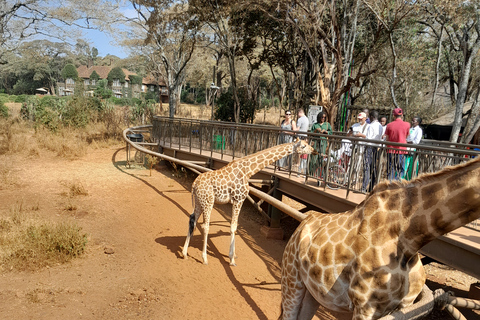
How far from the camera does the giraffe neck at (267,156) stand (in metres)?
6.60

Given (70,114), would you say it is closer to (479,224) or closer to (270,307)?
(270,307)

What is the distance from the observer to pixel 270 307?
5.96 meters

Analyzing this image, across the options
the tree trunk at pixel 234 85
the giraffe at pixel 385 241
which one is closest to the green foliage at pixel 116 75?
the tree trunk at pixel 234 85

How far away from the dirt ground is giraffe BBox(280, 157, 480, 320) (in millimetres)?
3348

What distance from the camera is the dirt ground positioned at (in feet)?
17.8

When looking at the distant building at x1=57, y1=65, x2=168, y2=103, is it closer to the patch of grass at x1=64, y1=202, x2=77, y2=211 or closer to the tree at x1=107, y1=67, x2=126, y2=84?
the tree at x1=107, y1=67, x2=126, y2=84

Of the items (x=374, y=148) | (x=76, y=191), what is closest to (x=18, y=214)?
(x=76, y=191)

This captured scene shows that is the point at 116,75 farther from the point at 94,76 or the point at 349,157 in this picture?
the point at 349,157

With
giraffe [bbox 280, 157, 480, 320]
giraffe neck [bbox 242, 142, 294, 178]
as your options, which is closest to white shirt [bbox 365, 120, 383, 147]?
giraffe neck [bbox 242, 142, 294, 178]

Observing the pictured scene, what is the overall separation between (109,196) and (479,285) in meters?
10.2

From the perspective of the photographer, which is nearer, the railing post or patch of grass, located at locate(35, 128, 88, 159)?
the railing post

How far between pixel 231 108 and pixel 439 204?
2198 cm

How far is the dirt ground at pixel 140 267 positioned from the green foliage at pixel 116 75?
5553 centimetres

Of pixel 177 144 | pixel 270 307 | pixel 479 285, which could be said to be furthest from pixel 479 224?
pixel 177 144
